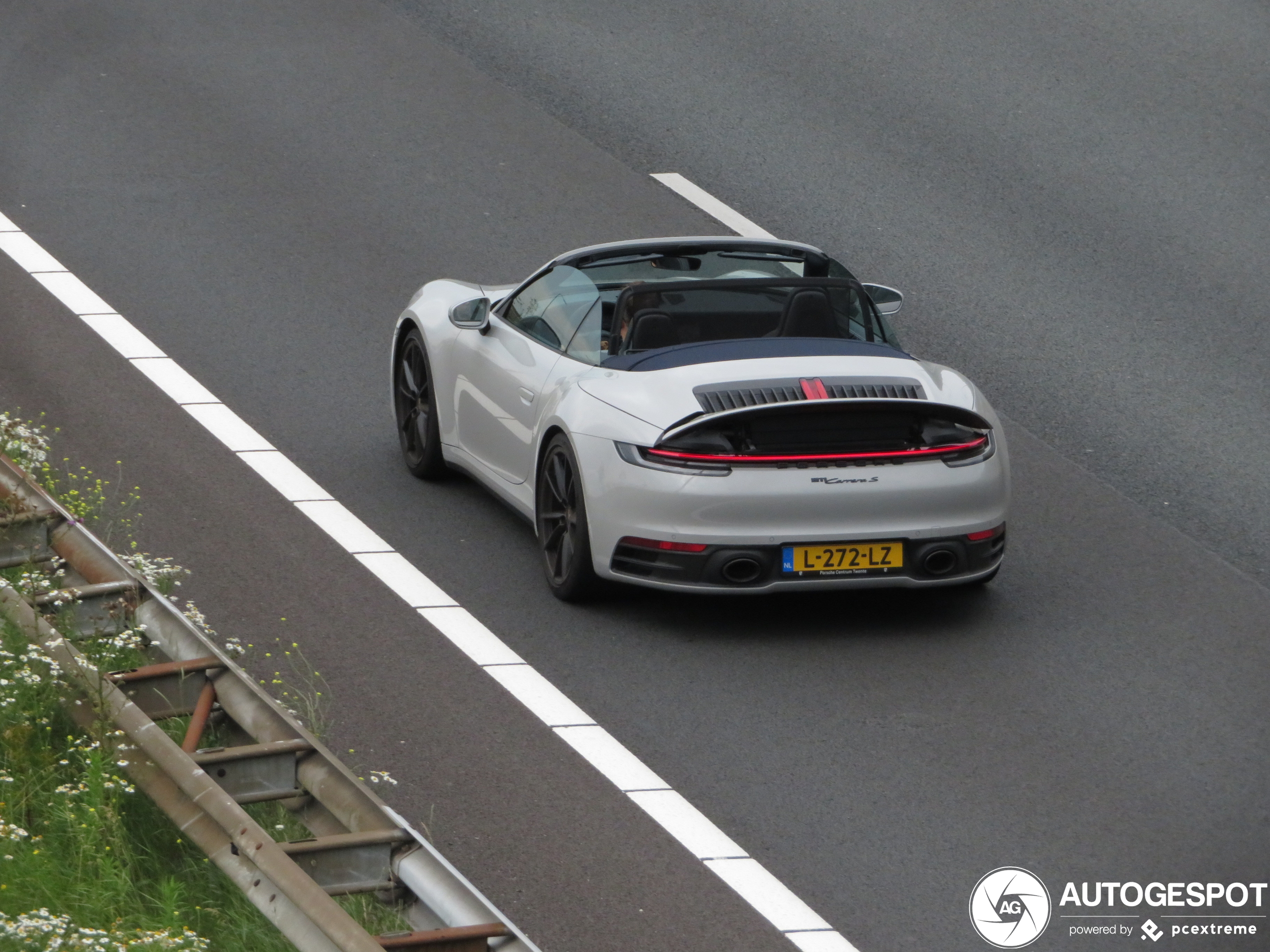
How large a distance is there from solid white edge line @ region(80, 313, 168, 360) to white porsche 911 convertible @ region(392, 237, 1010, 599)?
3.74 m

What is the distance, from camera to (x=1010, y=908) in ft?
19.8

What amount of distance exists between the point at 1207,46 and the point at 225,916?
47.7ft

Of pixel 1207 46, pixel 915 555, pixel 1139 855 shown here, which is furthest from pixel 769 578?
pixel 1207 46

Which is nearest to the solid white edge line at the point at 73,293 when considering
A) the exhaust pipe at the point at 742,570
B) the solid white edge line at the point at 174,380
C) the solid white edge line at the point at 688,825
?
the solid white edge line at the point at 174,380

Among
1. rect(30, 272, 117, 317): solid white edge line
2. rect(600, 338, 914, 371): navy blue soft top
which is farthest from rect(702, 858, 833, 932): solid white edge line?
rect(30, 272, 117, 317): solid white edge line

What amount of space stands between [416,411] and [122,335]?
2936 mm

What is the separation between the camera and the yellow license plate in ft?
25.7

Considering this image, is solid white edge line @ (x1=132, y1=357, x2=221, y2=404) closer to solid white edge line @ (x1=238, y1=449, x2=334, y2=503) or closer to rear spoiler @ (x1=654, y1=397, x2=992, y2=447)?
solid white edge line @ (x1=238, y1=449, x2=334, y2=503)

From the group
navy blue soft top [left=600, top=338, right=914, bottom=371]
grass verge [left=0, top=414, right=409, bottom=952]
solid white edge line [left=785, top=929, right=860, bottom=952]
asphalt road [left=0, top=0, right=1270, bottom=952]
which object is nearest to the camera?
grass verge [left=0, top=414, right=409, bottom=952]

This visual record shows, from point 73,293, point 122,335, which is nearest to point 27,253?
point 73,293

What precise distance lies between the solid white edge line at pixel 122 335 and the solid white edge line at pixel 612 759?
5.57 m

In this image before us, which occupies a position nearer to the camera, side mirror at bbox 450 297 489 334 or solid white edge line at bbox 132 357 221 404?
side mirror at bbox 450 297 489 334

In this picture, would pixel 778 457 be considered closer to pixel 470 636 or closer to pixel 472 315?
pixel 470 636

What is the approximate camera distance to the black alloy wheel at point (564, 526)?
816 cm
